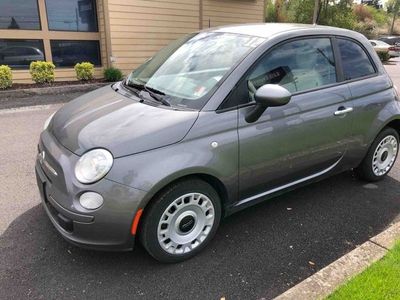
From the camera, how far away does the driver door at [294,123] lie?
122 inches

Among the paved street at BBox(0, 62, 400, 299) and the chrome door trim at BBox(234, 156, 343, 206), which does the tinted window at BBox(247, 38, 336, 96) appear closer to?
the chrome door trim at BBox(234, 156, 343, 206)

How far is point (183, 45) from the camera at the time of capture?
384 centimetres

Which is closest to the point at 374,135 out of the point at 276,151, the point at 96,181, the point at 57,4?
the point at 276,151

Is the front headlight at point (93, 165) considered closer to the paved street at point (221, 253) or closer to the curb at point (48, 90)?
the paved street at point (221, 253)

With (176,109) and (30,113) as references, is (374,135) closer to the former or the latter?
(176,109)

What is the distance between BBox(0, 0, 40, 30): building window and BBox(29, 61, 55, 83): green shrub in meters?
1.18

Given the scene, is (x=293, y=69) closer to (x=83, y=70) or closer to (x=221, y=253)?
(x=221, y=253)

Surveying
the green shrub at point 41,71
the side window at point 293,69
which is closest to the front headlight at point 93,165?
the side window at point 293,69

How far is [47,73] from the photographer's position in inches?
379

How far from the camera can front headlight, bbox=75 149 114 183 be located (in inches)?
101

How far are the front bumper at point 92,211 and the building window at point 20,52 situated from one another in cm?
832

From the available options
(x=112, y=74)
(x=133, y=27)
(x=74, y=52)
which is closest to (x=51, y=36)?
(x=74, y=52)

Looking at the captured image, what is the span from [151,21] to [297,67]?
9361 mm

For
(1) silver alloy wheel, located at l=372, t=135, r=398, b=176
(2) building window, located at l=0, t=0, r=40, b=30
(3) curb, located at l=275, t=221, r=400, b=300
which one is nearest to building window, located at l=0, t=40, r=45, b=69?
(2) building window, located at l=0, t=0, r=40, b=30
